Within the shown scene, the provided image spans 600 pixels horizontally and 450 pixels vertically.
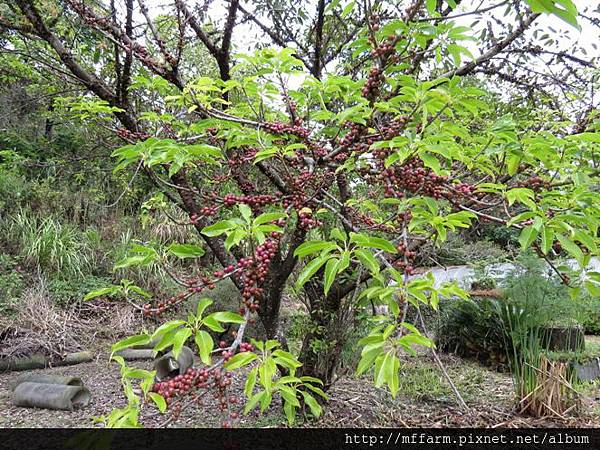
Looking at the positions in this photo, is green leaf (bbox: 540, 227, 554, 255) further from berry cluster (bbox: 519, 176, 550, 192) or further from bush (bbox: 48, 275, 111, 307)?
bush (bbox: 48, 275, 111, 307)

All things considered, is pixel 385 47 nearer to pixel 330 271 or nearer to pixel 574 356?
pixel 330 271

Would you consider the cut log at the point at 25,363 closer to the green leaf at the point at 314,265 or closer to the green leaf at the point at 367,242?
the green leaf at the point at 314,265

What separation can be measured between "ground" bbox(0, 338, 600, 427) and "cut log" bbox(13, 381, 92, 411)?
44 mm

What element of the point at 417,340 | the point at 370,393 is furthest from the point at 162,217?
the point at 417,340

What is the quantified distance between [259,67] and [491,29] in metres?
1.44

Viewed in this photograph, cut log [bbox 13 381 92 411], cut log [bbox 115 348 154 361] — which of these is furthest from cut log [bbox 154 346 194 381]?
cut log [bbox 115 348 154 361]

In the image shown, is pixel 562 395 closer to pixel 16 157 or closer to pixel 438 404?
pixel 438 404

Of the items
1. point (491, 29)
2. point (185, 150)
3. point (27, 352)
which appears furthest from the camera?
point (27, 352)

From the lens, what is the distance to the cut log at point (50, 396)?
8.87 feet

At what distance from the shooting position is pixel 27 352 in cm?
372

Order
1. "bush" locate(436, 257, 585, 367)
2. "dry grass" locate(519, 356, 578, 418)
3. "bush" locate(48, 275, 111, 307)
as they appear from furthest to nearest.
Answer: "bush" locate(48, 275, 111, 307), "bush" locate(436, 257, 585, 367), "dry grass" locate(519, 356, 578, 418)

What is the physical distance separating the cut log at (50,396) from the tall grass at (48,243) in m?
2.54

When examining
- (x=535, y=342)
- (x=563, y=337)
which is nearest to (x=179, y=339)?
(x=535, y=342)

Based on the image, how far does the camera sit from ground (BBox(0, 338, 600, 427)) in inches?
95.9
